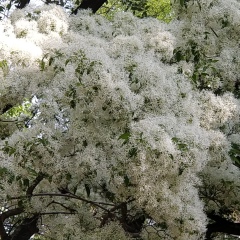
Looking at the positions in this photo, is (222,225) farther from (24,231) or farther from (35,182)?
(35,182)

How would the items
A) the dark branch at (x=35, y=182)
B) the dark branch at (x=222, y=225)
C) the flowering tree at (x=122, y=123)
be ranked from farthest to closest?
the dark branch at (x=222, y=225) < the dark branch at (x=35, y=182) < the flowering tree at (x=122, y=123)

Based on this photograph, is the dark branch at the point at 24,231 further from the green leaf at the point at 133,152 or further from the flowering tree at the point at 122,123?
the green leaf at the point at 133,152

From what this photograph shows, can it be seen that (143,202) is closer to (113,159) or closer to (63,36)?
(113,159)

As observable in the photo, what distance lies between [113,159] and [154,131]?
0.41 metres

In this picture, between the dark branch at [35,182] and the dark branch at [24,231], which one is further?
the dark branch at [24,231]

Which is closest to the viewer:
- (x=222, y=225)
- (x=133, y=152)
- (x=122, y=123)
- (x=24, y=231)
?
(x=133, y=152)

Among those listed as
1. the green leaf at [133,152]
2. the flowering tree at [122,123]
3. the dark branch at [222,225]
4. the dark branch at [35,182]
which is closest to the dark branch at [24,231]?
the flowering tree at [122,123]

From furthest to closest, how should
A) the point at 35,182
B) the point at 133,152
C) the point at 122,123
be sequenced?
the point at 35,182 → the point at 122,123 → the point at 133,152

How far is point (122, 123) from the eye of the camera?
4.04m

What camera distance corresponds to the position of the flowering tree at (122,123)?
12.7ft

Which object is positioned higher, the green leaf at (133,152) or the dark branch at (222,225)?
the green leaf at (133,152)

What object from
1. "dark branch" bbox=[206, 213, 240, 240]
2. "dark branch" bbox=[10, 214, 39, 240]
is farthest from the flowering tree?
"dark branch" bbox=[10, 214, 39, 240]

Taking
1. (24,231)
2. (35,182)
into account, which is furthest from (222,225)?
(35,182)

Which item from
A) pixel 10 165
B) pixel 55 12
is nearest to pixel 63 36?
pixel 55 12
